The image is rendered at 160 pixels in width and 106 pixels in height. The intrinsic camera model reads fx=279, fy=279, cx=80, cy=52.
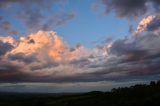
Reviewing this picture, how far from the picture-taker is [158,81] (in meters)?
152

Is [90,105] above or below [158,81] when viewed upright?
below

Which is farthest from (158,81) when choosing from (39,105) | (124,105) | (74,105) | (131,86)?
(124,105)

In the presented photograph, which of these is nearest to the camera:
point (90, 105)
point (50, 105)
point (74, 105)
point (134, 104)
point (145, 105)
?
point (145, 105)

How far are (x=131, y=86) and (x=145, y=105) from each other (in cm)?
8243

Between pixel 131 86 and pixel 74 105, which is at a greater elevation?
pixel 131 86

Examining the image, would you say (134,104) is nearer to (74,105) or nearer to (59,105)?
(74,105)

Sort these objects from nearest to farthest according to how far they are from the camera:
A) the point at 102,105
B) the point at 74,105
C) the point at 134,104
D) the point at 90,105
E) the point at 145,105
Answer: the point at 145,105 < the point at 134,104 < the point at 102,105 < the point at 90,105 < the point at 74,105

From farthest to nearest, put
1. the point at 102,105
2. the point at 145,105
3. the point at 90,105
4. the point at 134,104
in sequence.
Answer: the point at 90,105, the point at 102,105, the point at 134,104, the point at 145,105

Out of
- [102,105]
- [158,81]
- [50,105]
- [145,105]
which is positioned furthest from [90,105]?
[158,81]

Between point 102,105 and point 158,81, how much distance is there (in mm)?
61108

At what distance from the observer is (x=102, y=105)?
335 ft

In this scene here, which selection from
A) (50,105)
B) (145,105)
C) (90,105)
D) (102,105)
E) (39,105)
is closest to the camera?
(145,105)

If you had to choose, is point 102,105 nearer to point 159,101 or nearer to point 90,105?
point 90,105

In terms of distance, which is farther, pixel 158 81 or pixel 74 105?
pixel 158 81
